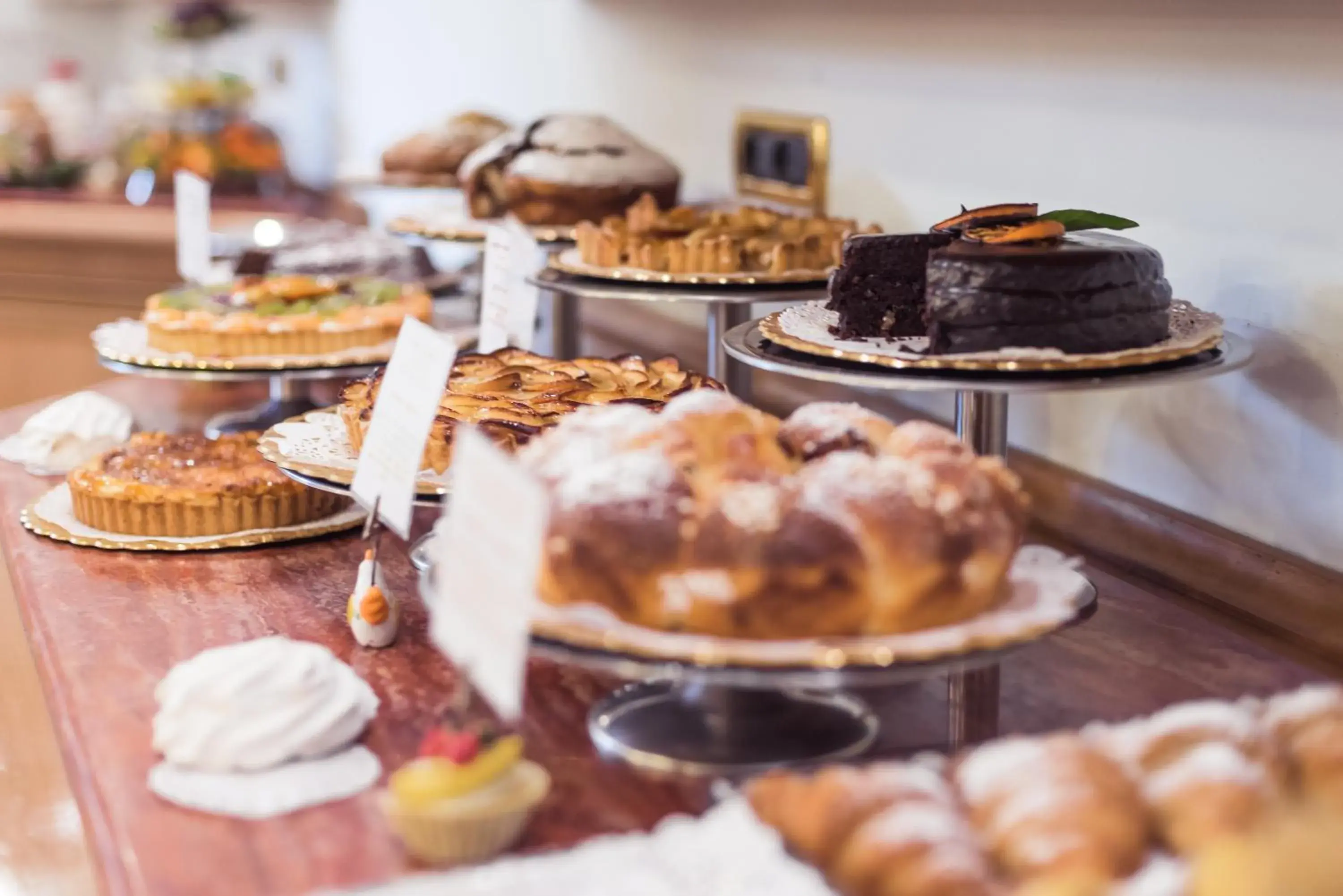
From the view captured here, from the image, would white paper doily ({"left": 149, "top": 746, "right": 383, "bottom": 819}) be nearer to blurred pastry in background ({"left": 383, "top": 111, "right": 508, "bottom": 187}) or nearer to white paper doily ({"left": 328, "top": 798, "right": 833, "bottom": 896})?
white paper doily ({"left": 328, "top": 798, "right": 833, "bottom": 896})

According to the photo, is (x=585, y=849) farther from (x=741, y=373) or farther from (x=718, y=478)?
(x=741, y=373)

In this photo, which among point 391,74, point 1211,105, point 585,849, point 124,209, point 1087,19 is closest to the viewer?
point 585,849

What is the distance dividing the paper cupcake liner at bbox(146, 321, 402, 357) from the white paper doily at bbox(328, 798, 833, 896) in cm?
142

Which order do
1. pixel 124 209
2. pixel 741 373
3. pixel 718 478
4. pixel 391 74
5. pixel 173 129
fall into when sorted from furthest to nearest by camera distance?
1. pixel 173 129
2. pixel 391 74
3. pixel 124 209
4. pixel 741 373
5. pixel 718 478

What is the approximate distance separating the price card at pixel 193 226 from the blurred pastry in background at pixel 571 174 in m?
0.49

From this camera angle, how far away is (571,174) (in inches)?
100

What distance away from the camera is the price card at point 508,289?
2127 mm

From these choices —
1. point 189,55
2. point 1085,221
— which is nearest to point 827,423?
point 1085,221

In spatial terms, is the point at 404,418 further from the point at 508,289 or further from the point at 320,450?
the point at 508,289

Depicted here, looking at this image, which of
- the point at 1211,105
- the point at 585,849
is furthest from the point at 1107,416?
the point at 585,849

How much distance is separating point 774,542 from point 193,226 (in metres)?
2.02

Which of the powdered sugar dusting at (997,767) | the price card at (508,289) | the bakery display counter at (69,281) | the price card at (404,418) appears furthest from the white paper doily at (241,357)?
the powdered sugar dusting at (997,767)

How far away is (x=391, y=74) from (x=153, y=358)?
9.47 ft

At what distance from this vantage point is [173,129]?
17.5ft
